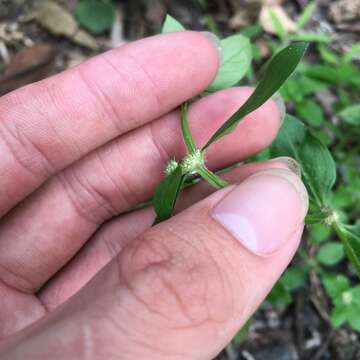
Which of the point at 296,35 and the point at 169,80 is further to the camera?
the point at 296,35

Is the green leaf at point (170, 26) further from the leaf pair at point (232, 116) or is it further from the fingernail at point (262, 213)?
the fingernail at point (262, 213)

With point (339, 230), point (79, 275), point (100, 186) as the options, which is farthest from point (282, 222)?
point (79, 275)

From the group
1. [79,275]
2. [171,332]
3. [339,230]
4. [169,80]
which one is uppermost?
[169,80]

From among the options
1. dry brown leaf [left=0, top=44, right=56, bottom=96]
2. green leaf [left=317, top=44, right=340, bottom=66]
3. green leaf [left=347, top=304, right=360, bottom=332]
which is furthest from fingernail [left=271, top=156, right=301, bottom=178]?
dry brown leaf [left=0, top=44, right=56, bottom=96]

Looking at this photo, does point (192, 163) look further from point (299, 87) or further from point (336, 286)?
point (299, 87)

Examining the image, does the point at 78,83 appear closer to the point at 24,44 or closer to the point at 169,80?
the point at 169,80

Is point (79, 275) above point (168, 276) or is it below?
below

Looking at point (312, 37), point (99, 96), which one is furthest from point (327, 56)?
point (99, 96)
